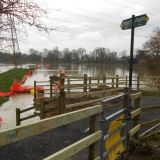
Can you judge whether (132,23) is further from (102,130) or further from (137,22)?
(102,130)

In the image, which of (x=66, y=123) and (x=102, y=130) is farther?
(x=102, y=130)

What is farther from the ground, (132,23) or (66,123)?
(132,23)

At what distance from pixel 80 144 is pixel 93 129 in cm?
45

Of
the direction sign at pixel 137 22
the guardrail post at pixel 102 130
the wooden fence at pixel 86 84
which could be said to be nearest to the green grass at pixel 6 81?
the wooden fence at pixel 86 84

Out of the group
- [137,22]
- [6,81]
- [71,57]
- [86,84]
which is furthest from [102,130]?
[71,57]

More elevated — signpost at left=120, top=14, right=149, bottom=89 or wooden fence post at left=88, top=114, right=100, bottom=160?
signpost at left=120, top=14, right=149, bottom=89

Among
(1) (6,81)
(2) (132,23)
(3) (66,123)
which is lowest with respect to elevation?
(1) (6,81)

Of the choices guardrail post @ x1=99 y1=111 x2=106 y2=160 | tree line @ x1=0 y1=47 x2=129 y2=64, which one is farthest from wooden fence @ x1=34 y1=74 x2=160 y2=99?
tree line @ x1=0 y1=47 x2=129 y2=64

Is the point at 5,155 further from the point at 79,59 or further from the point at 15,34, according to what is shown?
the point at 79,59

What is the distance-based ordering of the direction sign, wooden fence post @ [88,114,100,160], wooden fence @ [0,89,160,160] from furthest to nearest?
the direction sign
wooden fence post @ [88,114,100,160]
wooden fence @ [0,89,160,160]

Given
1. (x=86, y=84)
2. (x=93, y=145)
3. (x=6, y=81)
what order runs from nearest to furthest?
(x=93, y=145), (x=86, y=84), (x=6, y=81)

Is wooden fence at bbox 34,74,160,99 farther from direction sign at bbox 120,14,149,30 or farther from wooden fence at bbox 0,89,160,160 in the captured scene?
wooden fence at bbox 0,89,160,160

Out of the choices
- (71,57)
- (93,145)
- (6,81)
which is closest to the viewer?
(93,145)

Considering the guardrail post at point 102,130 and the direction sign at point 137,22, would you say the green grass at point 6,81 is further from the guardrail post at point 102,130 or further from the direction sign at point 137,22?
the guardrail post at point 102,130
